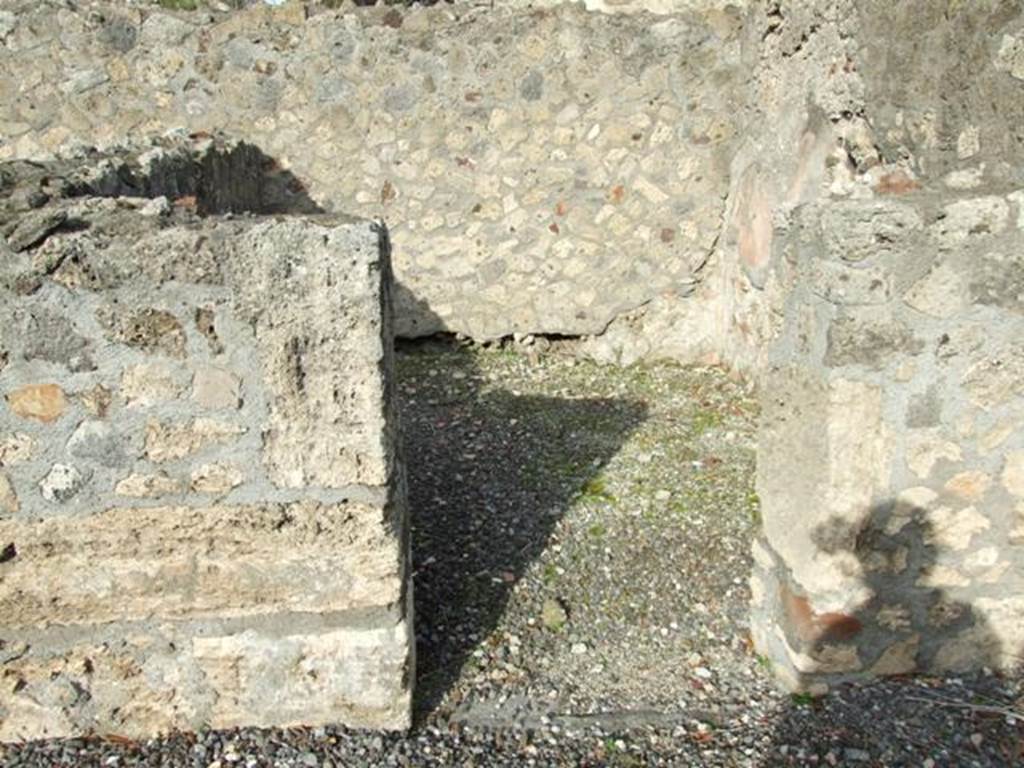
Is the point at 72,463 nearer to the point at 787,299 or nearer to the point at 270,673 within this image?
the point at 270,673

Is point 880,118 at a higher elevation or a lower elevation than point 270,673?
higher

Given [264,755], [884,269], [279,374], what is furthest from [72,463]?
[884,269]

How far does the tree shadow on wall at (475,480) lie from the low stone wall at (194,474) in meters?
0.49

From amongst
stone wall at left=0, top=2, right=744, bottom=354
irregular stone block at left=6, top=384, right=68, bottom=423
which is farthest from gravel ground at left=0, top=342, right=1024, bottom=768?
stone wall at left=0, top=2, right=744, bottom=354

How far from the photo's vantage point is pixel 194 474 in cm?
205

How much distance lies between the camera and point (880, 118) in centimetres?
332

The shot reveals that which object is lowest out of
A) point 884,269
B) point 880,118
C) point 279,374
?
point 279,374

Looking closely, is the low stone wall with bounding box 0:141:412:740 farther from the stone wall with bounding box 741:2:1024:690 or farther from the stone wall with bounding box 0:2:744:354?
the stone wall with bounding box 0:2:744:354

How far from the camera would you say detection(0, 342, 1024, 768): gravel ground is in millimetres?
2188

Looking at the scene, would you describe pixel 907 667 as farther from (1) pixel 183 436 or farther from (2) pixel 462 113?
(2) pixel 462 113

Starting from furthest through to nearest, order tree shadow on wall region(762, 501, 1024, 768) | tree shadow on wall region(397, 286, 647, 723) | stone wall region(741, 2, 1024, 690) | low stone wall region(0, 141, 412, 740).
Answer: tree shadow on wall region(397, 286, 647, 723) < tree shadow on wall region(762, 501, 1024, 768) < stone wall region(741, 2, 1024, 690) < low stone wall region(0, 141, 412, 740)

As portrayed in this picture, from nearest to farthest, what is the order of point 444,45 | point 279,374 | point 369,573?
point 279,374
point 369,573
point 444,45

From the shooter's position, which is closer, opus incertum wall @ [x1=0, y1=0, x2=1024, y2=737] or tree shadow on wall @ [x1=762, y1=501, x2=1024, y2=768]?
opus incertum wall @ [x1=0, y1=0, x2=1024, y2=737]

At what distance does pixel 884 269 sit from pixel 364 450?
1.43 metres
